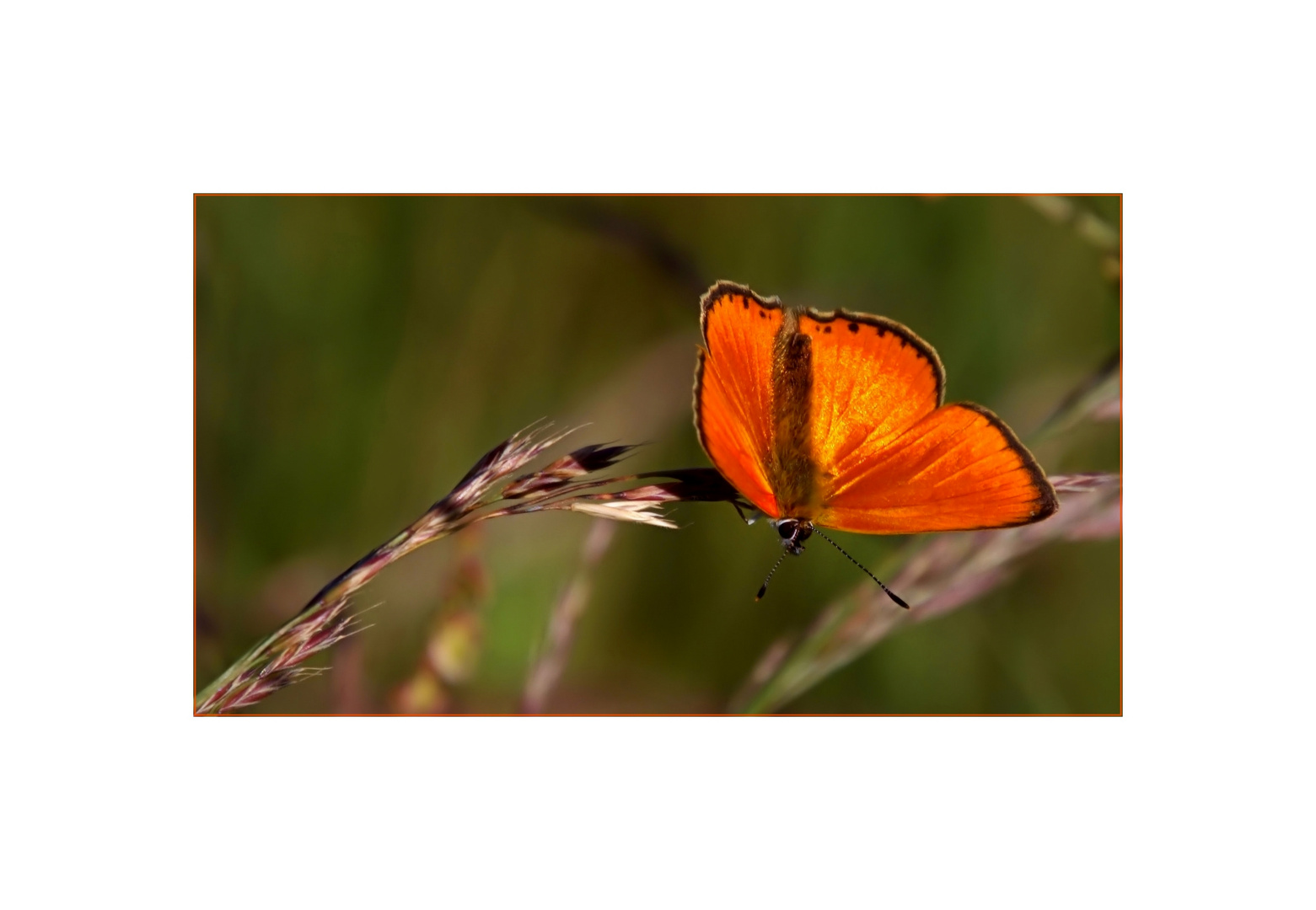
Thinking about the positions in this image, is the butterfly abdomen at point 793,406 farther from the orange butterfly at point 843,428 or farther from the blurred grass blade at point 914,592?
the blurred grass blade at point 914,592

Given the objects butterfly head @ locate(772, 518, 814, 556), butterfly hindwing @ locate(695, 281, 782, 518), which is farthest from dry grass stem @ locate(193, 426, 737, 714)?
butterfly head @ locate(772, 518, 814, 556)

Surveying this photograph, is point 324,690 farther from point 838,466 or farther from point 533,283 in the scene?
point 838,466

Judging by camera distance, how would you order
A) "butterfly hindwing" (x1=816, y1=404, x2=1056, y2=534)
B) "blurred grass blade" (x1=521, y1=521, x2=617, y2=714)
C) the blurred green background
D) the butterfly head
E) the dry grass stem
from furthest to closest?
the blurred green background
"blurred grass blade" (x1=521, y1=521, x2=617, y2=714)
the butterfly head
"butterfly hindwing" (x1=816, y1=404, x2=1056, y2=534)
the dry grass stem

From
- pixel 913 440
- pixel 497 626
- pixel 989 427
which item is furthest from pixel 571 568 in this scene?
pixel 989 427

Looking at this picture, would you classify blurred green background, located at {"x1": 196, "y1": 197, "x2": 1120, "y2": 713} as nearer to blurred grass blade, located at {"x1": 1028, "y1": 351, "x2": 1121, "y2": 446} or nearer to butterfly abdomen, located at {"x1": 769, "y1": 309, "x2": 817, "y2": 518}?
blurred grass blade, located at {"x1": 1028, "y1": 351, "x2": 1121, "y2": 446}

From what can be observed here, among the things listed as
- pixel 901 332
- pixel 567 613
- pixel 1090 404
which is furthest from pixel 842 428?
pixel 567 613

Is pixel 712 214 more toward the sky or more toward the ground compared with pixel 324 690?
more toward the sky

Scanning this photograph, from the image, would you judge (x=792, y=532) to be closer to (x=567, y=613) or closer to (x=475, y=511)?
(x=567, y=613)
